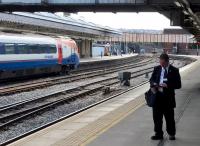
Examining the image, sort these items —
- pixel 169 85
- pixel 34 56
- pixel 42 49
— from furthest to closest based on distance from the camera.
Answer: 1. pixel 42 49
2. pixel 34 56
3. pixel 169 85

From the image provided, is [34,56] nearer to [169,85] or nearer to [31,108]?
[31,108]

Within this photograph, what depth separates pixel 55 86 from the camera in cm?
2938

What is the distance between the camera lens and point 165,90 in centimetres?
988

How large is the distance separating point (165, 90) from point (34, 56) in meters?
24.9

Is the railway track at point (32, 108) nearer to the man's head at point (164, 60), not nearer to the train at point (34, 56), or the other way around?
the man's head at point (164, 60)

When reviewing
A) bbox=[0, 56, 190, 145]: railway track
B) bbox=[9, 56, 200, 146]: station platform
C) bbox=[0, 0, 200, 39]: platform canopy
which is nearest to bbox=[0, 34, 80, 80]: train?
bbox=[0, 0, 200, 39]: platform canopy

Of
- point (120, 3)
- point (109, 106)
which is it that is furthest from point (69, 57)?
point (109, 106)

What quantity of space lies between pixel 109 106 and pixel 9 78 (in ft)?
51.6

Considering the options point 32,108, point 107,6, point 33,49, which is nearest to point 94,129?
point 32,108

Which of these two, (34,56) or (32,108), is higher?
(34,56)

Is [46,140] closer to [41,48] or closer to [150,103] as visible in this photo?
[150,103]

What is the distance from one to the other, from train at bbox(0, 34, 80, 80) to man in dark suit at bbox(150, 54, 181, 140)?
795 inches

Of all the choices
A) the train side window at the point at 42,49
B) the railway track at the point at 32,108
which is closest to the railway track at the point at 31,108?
the railway track at the point at 32,108

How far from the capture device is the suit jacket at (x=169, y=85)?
9.86 meters
